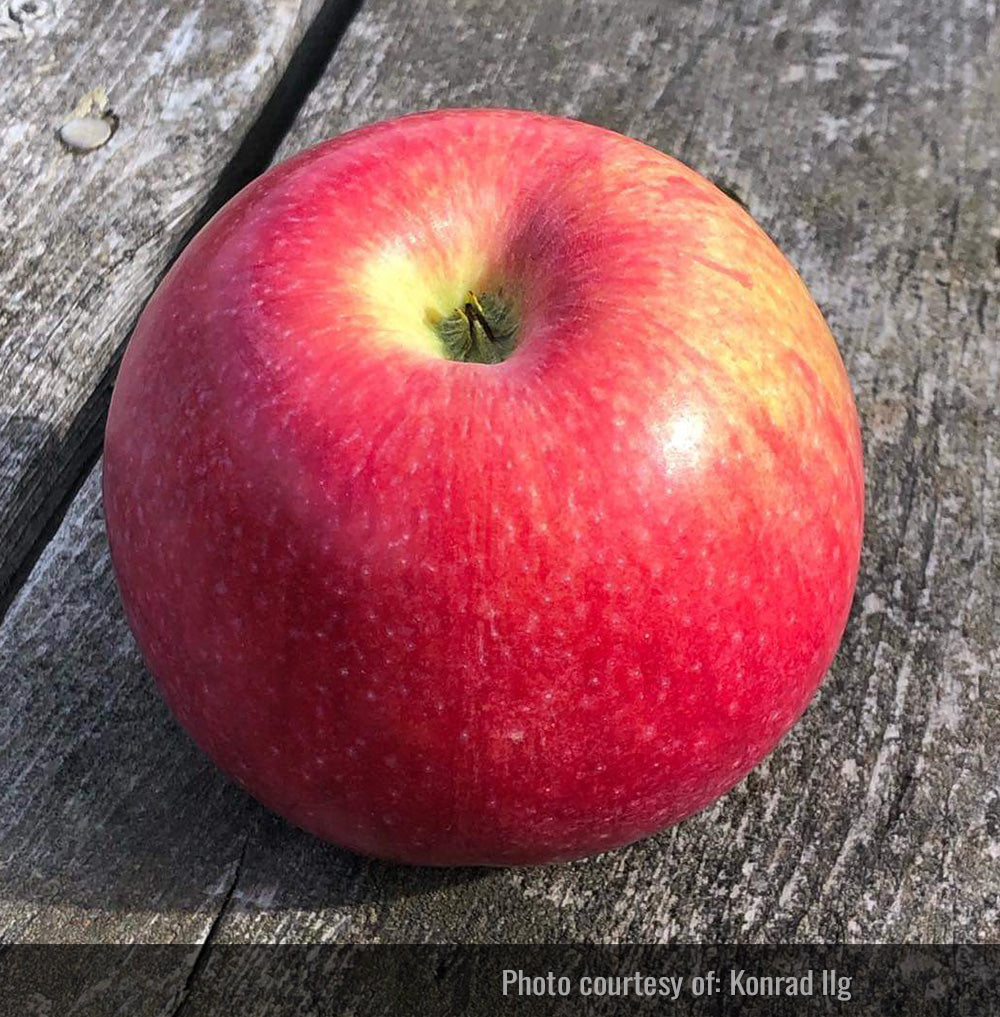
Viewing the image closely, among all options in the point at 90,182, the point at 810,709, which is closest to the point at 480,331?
the point at 810,709

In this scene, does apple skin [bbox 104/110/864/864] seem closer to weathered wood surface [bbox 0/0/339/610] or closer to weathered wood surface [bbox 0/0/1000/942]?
weathered wood surface [bbox 0/0/1000/942]

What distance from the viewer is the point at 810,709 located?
143cm

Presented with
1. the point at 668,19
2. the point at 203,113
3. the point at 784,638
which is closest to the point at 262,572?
the point at 784,638

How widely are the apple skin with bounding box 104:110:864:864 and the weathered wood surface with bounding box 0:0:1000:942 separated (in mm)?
113

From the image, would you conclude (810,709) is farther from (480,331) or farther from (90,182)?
(90,182)

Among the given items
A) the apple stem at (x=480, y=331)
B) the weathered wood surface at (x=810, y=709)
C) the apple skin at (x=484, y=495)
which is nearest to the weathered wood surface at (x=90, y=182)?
the weathered wood surface at (x=810, y=709)

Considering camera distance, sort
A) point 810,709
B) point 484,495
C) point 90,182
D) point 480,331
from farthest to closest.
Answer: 1. point 90,182
2. point 810,709
3. point 480,331
4. point 484,495

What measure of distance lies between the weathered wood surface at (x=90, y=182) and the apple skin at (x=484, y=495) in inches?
19.4

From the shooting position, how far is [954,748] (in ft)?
4.56

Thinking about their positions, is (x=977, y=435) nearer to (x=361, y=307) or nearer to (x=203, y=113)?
(x=361, y=307)

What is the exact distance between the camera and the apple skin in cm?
102

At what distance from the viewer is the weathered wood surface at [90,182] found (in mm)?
1654

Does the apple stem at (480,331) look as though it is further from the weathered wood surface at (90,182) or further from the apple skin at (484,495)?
the weathered wood surface at (90,182)

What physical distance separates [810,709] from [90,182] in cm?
123
